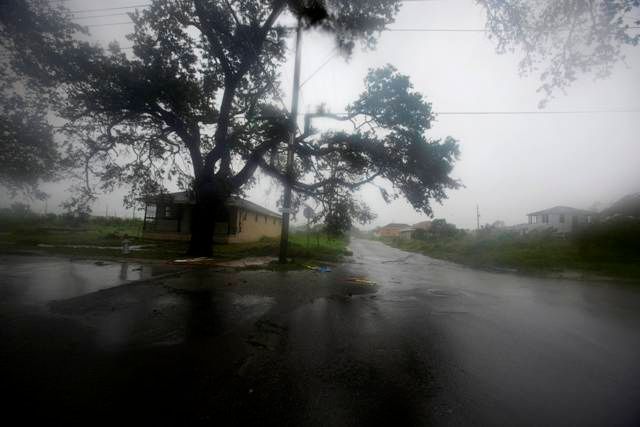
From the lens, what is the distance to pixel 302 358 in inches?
141

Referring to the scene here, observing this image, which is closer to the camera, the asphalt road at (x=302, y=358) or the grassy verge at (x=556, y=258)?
the asphalt road at (x=302, y=358)

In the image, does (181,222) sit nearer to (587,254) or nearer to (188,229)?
(188,229)

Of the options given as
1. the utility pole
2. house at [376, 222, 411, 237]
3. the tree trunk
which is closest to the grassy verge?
the utility pole

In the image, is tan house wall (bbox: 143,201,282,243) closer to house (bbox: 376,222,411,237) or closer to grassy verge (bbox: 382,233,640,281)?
grassy verge (bbox: 382,233,640,281)

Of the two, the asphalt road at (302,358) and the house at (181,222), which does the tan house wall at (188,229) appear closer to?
the house at (181,222)

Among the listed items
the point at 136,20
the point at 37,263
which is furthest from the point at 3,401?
the point at 136,20

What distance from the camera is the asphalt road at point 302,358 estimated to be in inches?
99.0

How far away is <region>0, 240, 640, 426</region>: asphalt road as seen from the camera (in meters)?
2.52

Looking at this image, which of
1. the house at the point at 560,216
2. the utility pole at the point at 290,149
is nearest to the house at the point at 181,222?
the utility pole at the point at 290,149

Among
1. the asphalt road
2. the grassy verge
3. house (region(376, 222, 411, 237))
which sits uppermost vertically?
house (region(376, 222, 411, 237))

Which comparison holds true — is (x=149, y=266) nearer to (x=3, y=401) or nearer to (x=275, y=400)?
(x=3, y=401)

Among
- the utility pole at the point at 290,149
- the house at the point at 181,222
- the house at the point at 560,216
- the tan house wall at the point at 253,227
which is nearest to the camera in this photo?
the utility pole at the point at 290,149

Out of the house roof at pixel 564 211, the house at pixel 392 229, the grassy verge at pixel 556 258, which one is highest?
the house roof at pixel 564 211

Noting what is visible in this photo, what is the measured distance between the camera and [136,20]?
13.1 metres
